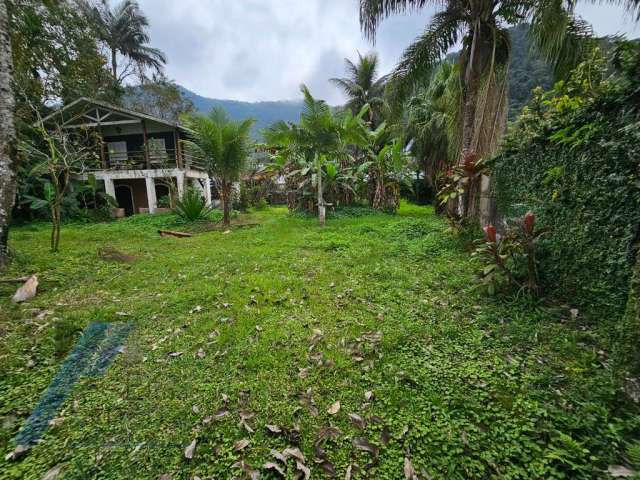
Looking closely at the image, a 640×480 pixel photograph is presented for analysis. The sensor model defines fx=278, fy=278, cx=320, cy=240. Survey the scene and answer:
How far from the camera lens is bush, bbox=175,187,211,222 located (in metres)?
10.6

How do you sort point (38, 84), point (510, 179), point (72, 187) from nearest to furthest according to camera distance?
point (510, 179), point (38, 84), point (72, 187)

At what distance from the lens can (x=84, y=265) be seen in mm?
5312

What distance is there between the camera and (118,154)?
1642 centimetres

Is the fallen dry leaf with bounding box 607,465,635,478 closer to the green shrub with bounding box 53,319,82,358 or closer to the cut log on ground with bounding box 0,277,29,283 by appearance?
the green shrub with bounding box 53,319,82,358

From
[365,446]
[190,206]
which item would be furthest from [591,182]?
[190,206]

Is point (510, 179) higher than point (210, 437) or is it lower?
higher

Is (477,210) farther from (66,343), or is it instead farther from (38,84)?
(38,84)

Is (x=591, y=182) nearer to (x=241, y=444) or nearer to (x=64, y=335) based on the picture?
(x=241, y=444)

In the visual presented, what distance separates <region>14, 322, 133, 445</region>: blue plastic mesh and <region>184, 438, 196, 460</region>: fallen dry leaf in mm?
1018

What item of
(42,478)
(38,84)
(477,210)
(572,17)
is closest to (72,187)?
(38,84)

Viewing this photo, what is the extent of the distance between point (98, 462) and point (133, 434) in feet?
0.66

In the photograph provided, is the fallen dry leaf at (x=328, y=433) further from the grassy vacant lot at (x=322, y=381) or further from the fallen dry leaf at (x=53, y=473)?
the fallen dry leaf at (x=53, y=473)

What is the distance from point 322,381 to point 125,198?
65.5 feet

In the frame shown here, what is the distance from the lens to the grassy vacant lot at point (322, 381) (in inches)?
64.0
